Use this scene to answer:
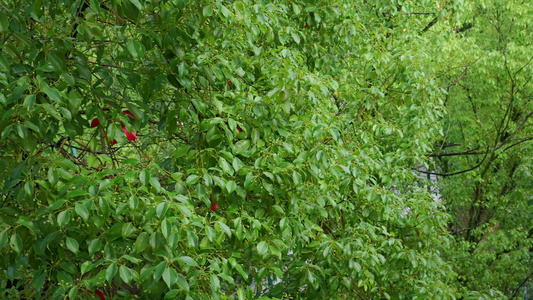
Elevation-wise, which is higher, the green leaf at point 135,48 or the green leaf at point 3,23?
the green leaf at point 3,23

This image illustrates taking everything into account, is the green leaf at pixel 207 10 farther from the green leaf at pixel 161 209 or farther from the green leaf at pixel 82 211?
the green leaf at pixel 82 211

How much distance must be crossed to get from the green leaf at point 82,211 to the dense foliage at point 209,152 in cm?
4

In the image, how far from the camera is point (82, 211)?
273cm

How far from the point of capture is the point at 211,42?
383 centimetres

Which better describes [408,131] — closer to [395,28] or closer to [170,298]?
[395,28]

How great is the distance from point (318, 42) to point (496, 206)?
813 centimetres

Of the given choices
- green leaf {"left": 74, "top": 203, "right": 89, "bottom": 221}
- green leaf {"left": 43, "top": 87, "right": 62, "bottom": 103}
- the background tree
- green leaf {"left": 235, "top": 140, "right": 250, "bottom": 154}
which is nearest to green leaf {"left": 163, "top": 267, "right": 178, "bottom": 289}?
green leaf {"left": 74, "top": 203, "right": 89, "bottom": 221}

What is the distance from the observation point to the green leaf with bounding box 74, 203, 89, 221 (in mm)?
2715

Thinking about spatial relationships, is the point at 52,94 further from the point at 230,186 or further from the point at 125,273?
the point at 230,186

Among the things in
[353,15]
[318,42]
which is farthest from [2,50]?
[353,15]

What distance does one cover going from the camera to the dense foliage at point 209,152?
2.95m

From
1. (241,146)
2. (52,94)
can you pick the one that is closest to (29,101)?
(52,94)

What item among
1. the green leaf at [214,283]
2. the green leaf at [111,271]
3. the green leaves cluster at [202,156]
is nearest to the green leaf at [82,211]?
the green leaves cluster at [202,156]

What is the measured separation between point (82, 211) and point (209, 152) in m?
1.13
